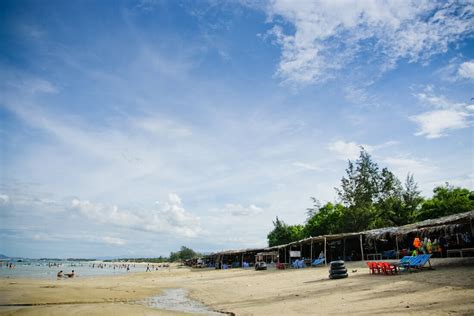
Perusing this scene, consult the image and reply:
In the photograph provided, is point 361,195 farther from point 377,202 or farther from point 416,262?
point 416,262

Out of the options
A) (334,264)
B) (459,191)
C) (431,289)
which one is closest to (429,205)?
(459,191)

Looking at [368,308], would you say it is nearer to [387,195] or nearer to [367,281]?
[367,281]

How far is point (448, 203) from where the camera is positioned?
38.7m

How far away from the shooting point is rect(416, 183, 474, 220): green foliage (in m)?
38.1

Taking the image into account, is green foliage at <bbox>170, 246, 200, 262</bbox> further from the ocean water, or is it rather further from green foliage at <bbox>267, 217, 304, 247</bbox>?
green foliage at <bbox>267, 217, 304, 247</bbox>

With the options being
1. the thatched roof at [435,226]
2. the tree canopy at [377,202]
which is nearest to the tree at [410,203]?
the tree canopy at [377,202]

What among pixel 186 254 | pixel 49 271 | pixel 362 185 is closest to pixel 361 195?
pixel 362 185

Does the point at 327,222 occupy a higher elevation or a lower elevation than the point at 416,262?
higher

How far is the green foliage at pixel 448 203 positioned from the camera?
125ft

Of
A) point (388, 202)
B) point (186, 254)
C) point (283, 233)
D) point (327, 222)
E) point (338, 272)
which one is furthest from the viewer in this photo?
point (186, 254)

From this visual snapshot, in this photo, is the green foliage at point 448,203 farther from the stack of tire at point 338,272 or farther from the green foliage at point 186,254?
the green foliage at point 186,254

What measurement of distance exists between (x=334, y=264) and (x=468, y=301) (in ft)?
28.8

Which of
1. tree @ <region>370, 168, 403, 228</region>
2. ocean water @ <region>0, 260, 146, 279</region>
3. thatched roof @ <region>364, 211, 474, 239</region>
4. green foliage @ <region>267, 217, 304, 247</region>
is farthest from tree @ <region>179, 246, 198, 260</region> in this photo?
thatched roof @ <region>364, 211, 474, 239</region>

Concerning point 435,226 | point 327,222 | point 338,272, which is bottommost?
point 338,272
